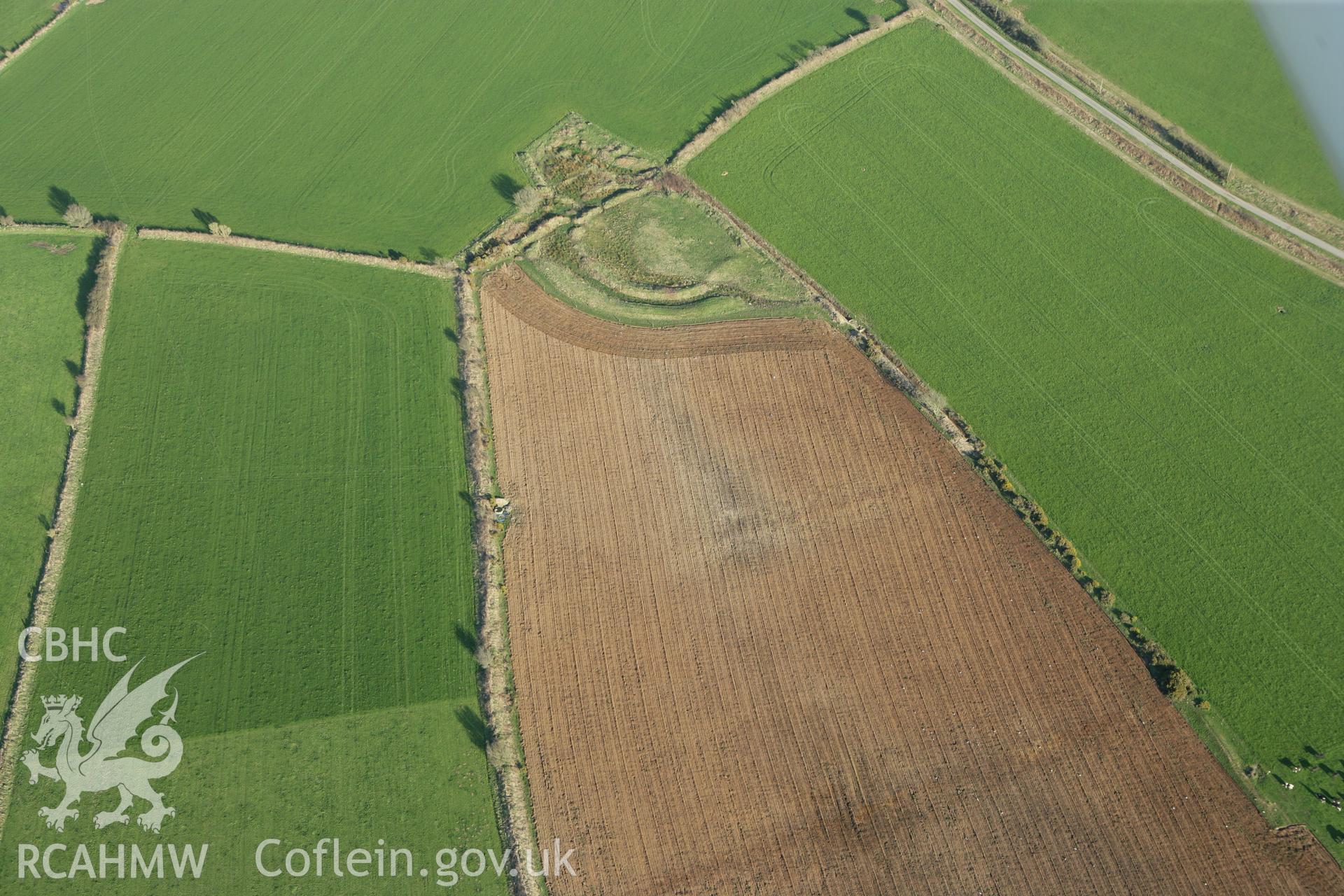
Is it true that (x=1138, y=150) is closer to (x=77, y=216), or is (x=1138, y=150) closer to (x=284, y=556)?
(x=284, y=556)

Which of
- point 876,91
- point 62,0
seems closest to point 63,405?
point 62,0

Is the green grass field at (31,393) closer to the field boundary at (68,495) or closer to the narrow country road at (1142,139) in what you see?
the field boundary at (68,495)

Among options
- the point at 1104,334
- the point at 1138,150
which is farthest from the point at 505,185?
the point at 1138,150

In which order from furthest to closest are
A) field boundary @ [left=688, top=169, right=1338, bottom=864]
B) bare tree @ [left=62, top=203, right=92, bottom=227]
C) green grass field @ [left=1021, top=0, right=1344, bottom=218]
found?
green grass field @ [left=1021, top=0, right=1344, bottom=218] < bare tree @ [left=62, top=203, right=92, bottom=227] < field boundary @ [left=688, top=169, right=1338, bottom=864]

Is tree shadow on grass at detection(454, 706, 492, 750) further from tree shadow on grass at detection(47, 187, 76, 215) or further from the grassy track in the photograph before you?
the grassy track

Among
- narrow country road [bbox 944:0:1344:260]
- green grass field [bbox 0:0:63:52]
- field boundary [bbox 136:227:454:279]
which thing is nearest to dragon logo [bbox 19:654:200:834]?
field boundary [bbox 136:227:454:279]

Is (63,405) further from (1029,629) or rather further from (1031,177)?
(1031,177)

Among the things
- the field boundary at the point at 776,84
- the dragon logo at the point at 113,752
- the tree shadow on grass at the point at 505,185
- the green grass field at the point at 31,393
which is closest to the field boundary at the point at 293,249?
the green grass field at the point at 31,393
